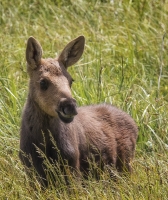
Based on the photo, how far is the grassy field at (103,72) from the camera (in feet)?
22.0

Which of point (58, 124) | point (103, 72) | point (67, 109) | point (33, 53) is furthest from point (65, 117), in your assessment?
point (103, 72)

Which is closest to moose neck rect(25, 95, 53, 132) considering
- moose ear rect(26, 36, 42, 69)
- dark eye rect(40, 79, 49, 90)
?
dark eye rect(40, 79, 49, 90)

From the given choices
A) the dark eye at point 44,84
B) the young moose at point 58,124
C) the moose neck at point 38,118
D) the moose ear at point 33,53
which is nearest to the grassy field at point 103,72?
the young moose at point 58,124

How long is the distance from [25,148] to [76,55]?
3.71 ft

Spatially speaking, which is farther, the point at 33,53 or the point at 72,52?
the point at 72,52

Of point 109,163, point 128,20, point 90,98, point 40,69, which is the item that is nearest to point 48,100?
point 40,69

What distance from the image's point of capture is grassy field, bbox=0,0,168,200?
670 centimetres

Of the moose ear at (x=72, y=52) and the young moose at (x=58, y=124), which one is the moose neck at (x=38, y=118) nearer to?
the young moose at (x=58, y=124)

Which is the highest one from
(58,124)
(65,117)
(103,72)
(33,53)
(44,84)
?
(33,53)

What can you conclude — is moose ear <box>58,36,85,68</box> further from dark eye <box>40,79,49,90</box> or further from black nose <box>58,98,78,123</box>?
black nose <box>58,98,78,123</box>

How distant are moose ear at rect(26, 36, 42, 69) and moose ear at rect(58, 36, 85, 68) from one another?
24cm

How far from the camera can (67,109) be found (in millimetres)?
6781

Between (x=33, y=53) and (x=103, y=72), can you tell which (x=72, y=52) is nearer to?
(x=33, y=53)

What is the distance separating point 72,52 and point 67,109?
113cm
